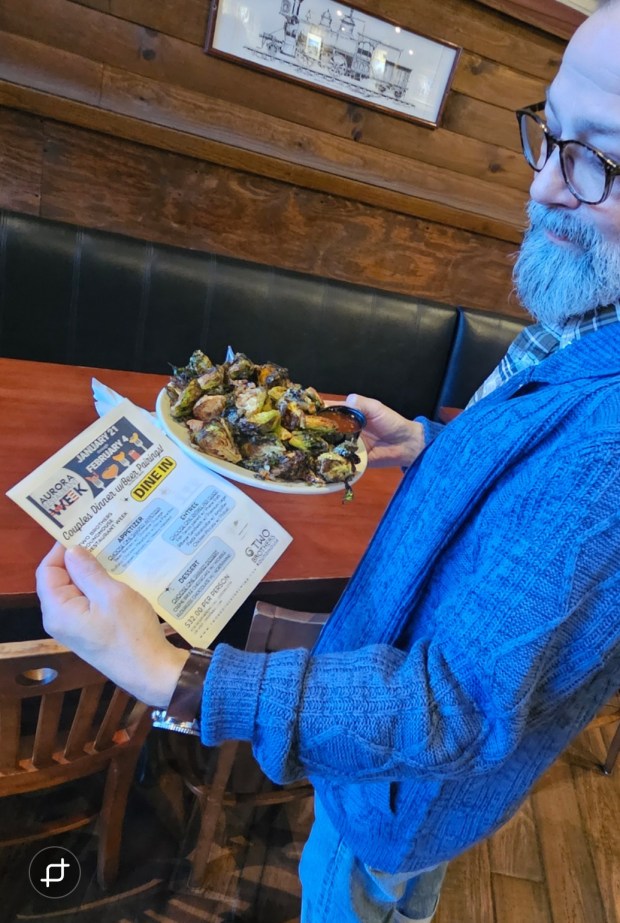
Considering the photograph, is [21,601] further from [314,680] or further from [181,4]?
[181,4]

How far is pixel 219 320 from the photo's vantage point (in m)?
1.94

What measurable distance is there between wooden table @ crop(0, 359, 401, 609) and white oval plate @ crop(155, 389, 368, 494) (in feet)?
0.29

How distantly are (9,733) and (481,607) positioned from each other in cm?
66

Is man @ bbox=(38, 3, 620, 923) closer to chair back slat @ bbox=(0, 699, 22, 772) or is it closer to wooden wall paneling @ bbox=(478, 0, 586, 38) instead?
chair back slat @ bbox=(0, 699, 22, 772)

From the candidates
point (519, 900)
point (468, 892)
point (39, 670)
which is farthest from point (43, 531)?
point (519, 900)

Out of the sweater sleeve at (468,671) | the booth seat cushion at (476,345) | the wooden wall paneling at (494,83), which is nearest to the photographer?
the sweater sleeve at (468,671)

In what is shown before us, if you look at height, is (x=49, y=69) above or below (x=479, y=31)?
below

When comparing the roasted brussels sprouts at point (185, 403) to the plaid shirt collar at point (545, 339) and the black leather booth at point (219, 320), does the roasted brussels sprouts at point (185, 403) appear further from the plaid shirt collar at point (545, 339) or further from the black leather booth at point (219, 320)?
the black leather booth at point (219, 320)

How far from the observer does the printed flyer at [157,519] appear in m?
→ 0.80

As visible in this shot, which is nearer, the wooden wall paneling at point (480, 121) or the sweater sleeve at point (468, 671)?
the sweater sleeve at point (468, 671)

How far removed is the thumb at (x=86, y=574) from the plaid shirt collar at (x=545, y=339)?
0.53 m

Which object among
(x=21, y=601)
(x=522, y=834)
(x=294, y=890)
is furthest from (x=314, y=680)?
(x=522, y=834)

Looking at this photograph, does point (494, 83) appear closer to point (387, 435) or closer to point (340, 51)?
point (340, 51)

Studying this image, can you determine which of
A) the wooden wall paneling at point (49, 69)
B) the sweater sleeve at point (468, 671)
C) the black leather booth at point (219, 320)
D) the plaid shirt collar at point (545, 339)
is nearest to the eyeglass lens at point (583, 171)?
the plaid shirt collar at point (545, 339)
